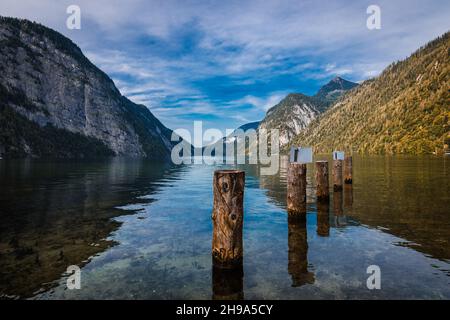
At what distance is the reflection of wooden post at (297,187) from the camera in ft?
44.2

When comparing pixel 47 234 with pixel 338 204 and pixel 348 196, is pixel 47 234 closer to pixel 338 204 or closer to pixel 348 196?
pixel 338 204

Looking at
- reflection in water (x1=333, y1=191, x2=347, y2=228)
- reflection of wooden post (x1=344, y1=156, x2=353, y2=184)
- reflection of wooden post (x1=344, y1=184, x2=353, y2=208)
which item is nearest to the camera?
reflection in water (x1=333, y1=191, x2=347, y2=228)

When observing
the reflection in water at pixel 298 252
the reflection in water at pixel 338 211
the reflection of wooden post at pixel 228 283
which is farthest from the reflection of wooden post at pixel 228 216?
the reflection in water at pixel 338 211

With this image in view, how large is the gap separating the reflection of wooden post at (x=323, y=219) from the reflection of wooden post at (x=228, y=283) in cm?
525

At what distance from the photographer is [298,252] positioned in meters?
9.79

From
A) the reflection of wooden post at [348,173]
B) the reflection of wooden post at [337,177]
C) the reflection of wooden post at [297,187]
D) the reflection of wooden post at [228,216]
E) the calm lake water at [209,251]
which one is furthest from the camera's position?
the reflection of wooden post at [348,173]

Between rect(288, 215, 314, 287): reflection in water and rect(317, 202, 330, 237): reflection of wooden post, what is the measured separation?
2.33ft

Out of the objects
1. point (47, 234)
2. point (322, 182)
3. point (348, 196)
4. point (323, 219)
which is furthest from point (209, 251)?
point (348, 196)

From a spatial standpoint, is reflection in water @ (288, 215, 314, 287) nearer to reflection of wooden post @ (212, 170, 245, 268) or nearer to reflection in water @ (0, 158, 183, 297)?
reflection of wooden post @ (212, 170, 245, 268)

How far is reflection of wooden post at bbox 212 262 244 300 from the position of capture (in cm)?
677

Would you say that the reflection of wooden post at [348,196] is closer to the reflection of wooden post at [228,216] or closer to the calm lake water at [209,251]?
the calm lake water at [209,251]

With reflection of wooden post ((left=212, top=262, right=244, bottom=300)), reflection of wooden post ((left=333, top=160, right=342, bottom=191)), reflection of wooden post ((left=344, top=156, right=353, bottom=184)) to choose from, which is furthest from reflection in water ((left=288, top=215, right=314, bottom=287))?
reflection of wooden post ((left=344, top=156, right=353, bottom=184))

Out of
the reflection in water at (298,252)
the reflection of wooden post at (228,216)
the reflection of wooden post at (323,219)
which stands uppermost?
the reflection of wooden post at (228,216)
